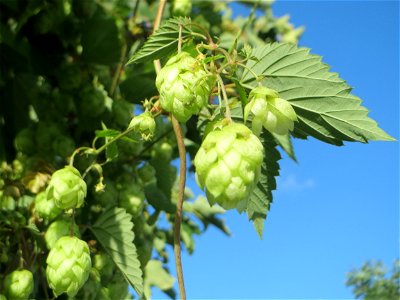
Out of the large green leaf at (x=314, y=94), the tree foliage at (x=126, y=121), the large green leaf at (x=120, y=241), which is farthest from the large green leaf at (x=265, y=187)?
the large green leaf at (x=120, y=241)

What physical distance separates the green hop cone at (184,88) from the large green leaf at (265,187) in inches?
15.4

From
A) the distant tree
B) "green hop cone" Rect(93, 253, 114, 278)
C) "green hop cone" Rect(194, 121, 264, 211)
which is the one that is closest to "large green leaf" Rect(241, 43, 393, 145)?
"green hop cone" Rect(194, 121, 264, 211)

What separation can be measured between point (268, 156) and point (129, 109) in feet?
1.94

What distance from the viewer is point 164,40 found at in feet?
3.45

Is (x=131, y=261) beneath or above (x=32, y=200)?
beneath

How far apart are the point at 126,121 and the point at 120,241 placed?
0.42m

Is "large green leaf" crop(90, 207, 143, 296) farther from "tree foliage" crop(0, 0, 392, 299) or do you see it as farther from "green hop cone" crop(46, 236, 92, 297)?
"green hop cone" crop(46, 236, 92, 297)

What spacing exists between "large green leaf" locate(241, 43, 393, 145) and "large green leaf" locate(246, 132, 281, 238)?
0.13 m

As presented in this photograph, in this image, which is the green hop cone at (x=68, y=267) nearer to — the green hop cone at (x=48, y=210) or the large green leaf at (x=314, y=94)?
the green hop cone at (x=48, y=210)

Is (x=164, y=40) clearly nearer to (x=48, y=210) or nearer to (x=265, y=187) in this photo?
(x=265, y=187)

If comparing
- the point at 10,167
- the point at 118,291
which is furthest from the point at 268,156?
the point at 10,167

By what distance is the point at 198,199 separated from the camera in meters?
3.15

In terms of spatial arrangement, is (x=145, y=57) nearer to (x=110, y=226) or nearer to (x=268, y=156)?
(x=268, y=156)

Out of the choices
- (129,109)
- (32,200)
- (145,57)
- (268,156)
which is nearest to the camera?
(145,57)
